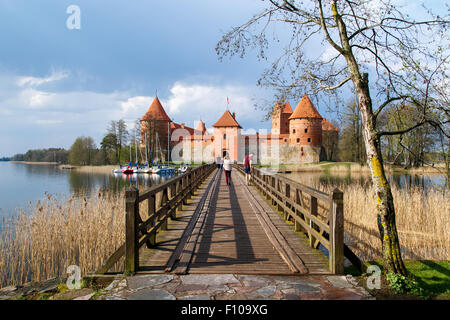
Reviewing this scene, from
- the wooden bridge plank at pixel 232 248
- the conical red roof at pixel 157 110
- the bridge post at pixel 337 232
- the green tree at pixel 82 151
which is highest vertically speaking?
the conical red roof at pixel 157 110

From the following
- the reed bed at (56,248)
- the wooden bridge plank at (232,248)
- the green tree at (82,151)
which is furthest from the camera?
the green tree at (82,151)

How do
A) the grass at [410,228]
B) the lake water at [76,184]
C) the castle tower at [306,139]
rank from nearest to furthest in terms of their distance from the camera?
1. the grass at [410,228]
2. the lake water at [76,184]
3. the castle tower at [306,139]

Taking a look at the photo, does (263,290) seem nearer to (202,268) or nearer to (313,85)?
(202,268)

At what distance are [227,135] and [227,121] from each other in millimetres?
3146

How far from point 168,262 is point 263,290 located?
1480mm

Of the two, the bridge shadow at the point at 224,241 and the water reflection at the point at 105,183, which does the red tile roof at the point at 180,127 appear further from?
the bridge shadow at the point at 224,241

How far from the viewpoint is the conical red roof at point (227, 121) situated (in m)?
57.8

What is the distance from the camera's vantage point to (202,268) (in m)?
3.91

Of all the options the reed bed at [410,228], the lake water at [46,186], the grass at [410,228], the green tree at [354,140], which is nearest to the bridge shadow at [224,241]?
the grass at [410,228]

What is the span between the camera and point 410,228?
8344mm

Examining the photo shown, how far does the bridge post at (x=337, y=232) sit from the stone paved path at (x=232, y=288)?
0.52 feet

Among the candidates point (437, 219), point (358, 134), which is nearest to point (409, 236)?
point (437, 219)

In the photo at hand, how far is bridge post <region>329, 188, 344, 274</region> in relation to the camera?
3725mm
